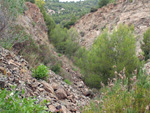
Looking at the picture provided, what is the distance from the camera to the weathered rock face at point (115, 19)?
21.4 meters

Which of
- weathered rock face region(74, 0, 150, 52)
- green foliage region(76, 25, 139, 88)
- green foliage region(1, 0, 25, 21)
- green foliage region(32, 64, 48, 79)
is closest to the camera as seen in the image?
green foliage region(1, 0, 25, 21)

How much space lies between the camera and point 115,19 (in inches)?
1049

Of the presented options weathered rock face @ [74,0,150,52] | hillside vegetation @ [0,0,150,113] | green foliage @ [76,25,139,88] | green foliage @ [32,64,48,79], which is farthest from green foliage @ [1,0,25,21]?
weathered rock face @ [74,0,150,52]

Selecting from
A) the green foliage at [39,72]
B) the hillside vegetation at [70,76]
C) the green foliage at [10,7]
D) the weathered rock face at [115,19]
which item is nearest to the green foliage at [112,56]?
the hillside vegetation at [70,76]

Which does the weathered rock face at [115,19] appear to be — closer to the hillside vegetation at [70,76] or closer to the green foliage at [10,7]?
the hillside vegetation at [70,76]

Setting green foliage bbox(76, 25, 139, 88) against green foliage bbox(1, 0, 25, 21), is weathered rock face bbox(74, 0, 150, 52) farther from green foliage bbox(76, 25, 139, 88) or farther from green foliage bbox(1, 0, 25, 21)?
green foliage bbox(1, 0, 25, 21)

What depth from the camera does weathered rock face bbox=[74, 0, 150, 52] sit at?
21.4 meters

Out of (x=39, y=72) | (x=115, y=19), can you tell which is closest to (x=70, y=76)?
(x=39, y=72)

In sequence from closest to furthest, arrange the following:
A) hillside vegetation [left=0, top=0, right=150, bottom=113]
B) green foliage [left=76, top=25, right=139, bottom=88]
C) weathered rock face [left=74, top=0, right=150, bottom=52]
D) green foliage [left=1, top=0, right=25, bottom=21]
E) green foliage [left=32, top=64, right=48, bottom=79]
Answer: hillside vegetation [left=0, top=0, right=150, bottom=113]
green foliage [left=1, top=0, right=25, bottom=21]
green foliage [left=32, top=64, right=48, bottom=79]
green foliage [left=76, top=25, right=139, bottom=88]
weathered rock face [left=74, top=0, right=150, bottom=52]

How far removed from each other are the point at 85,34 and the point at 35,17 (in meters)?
16.0

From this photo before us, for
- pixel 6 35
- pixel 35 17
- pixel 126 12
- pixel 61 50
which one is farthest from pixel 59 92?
pixel 126 12

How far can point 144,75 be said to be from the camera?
251 cm

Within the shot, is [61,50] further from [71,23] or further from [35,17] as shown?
[71,23]

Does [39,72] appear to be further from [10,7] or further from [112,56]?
[112,56]
